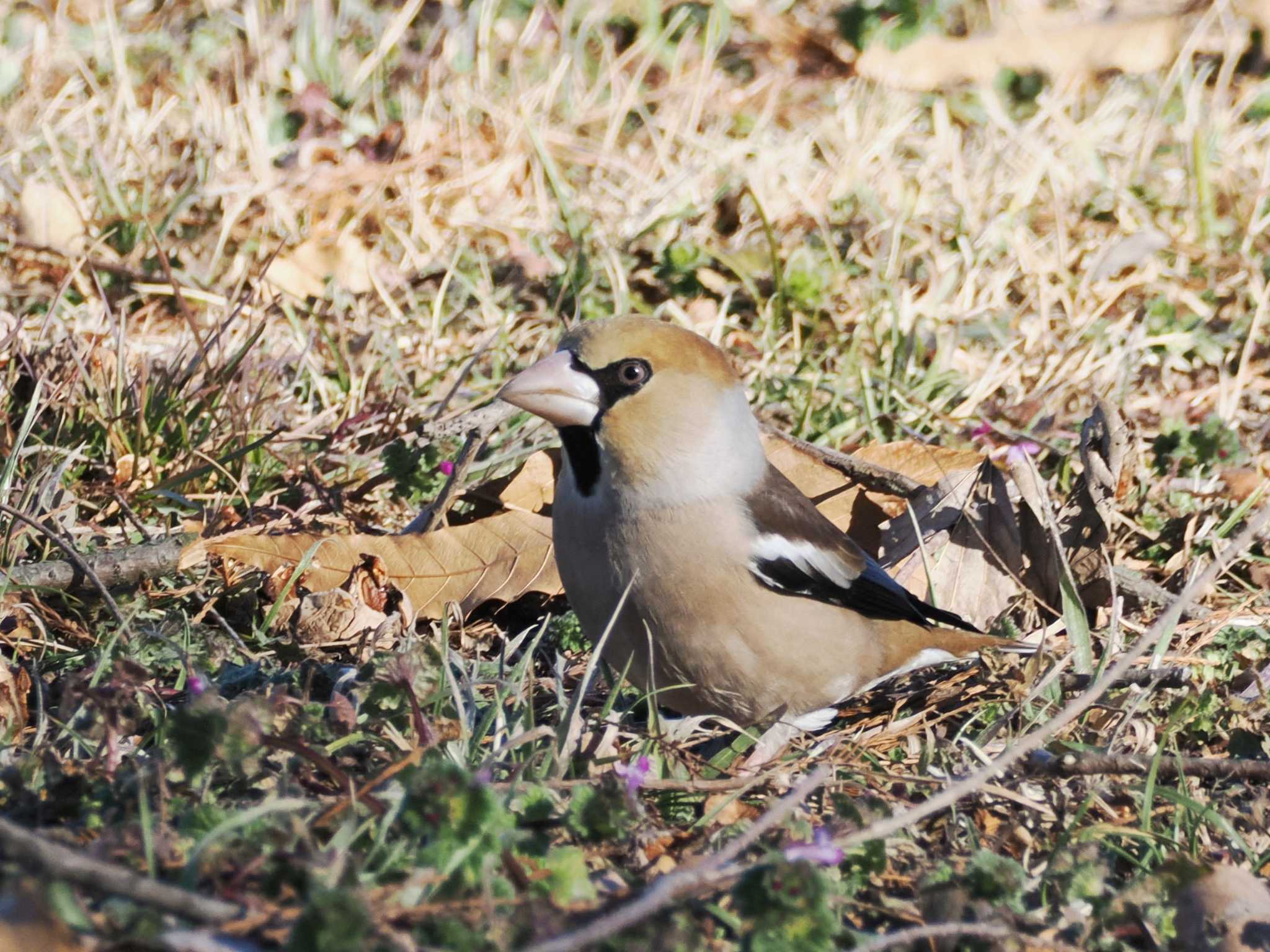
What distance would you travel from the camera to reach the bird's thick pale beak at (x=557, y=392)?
3004mm

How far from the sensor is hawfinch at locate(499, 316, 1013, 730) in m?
3.07

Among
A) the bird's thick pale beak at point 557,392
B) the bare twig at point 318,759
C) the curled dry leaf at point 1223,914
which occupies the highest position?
the bird's thick pale beak at point 557,392

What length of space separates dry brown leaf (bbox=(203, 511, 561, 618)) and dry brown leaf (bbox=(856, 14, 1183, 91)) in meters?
4.34

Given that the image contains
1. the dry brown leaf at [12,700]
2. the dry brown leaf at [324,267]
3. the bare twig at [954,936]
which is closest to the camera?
the bare twig at [954,936]

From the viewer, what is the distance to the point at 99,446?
395cm

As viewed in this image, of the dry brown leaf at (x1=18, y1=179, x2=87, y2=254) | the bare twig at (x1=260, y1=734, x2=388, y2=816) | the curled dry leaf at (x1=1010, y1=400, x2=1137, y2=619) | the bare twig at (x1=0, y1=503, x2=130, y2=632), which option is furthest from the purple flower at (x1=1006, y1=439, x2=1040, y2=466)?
the dry brown leaf at (x1=18, y1=179, x2=87, y2=254)

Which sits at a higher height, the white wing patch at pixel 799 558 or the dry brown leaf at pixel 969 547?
the white wing patch at pixel 799 558

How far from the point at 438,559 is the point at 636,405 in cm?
84

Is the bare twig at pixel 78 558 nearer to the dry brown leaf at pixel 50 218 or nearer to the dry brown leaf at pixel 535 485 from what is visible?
the dry brown leaf at pixel 535 485

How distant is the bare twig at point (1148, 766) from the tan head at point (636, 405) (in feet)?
3.09

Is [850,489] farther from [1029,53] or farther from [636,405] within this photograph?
[1029,53]

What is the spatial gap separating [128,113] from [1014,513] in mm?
4108

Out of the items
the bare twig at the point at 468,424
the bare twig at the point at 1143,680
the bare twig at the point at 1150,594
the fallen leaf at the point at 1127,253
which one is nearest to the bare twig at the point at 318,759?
the bare twig at the point at 468,424

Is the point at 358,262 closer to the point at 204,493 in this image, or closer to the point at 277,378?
the point at 277,378
